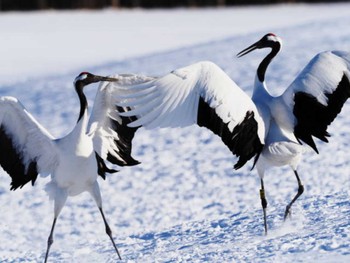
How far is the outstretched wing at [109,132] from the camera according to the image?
675cm

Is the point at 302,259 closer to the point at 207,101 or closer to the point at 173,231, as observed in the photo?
the point at 207,101

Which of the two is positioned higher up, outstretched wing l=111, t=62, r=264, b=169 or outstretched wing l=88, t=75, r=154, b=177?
outstretched wing l=111, t=62, r=264, b=169

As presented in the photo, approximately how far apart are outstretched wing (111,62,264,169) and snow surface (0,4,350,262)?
84 cm

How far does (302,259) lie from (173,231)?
199 cm

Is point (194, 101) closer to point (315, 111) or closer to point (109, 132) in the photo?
point (315, 111)

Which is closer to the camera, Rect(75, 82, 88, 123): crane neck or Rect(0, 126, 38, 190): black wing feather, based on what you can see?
Rect(75, 82, 88, 123): crane neck

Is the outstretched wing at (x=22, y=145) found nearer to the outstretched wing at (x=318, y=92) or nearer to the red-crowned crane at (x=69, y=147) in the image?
the red-crowned crane at (x=69, y=147)

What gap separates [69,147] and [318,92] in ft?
5.66

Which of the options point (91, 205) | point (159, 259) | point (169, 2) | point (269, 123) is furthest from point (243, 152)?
point (169, 2)

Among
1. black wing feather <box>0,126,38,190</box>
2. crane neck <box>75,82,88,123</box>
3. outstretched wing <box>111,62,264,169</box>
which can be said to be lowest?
black wing feather <box>0,126,38,190</box>

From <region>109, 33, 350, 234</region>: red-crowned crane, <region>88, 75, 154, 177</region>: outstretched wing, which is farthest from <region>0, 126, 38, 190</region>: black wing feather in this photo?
<region>109, 33, 350, 234</region>: red-crowned crane

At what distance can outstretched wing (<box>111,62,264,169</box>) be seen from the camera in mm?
5805

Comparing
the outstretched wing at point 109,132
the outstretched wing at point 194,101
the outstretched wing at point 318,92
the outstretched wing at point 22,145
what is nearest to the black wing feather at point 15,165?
the outstretched wing at point 22,145

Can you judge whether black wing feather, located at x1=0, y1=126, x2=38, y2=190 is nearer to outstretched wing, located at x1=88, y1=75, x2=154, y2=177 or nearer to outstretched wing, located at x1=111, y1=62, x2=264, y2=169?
outstretched wing, located at x1=88, y1=75, x2=154, y2=177
